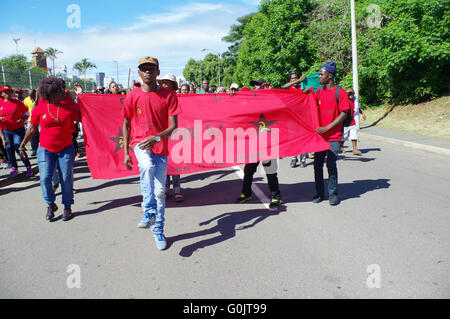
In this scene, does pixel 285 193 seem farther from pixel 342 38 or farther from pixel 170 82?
pixel 342 38

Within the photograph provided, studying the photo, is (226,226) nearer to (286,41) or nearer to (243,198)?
(243,198)

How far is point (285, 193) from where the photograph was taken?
6.51 m

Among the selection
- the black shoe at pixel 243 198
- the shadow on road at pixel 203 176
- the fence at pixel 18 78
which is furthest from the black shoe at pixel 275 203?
the fence at pixel 18 78

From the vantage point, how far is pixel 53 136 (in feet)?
17.1

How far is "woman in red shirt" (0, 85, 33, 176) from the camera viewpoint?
8523 millimetres

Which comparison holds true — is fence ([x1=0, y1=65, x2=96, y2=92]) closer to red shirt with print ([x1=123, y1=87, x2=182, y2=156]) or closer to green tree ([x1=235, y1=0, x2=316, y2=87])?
green tree ([x1=235, y1=0, x2=316, y2=87])

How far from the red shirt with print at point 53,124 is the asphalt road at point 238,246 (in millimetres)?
1112

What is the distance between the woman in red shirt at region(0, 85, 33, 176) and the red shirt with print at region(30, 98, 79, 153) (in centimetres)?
370

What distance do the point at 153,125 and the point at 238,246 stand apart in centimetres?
Answer: 164

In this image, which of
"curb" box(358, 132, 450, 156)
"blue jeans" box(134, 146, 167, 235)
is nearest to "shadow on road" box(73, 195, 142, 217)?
"blue jeans" box(134, 146, 167, 235)

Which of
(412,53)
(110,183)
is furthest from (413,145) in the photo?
(110,183)

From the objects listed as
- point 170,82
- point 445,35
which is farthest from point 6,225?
point 445,35

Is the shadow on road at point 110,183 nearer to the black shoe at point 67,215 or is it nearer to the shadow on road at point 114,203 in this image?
the shadow on road at point 114,203

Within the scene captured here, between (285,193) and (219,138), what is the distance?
154cm
